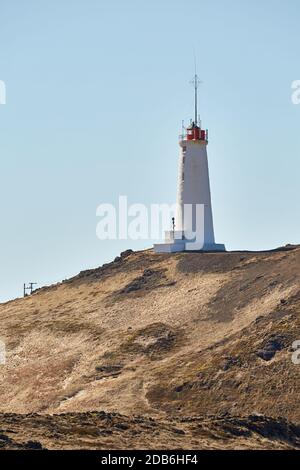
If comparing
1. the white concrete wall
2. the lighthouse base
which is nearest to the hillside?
the lighthouse base

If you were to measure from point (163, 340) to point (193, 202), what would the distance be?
82.0 ft

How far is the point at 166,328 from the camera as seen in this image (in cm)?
11888

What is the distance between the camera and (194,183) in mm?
138125

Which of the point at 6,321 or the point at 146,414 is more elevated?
the point at 6,321

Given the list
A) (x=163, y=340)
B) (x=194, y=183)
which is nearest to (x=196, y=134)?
(x=194, y=183)

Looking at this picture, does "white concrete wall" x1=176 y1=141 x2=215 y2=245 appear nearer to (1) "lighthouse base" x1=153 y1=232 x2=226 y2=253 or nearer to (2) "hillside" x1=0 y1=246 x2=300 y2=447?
(1) "lighthouse base" x1=153 y1=232 x2=226 y2=253

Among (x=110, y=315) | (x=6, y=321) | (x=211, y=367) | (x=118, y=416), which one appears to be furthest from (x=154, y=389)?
(x=6, y=321)

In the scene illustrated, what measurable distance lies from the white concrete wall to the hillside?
161 inches

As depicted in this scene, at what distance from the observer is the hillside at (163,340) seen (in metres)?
103

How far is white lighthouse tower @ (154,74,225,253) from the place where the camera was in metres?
138

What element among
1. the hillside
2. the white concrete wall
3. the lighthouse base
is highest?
the white concrete wall

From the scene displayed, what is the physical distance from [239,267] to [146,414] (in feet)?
110

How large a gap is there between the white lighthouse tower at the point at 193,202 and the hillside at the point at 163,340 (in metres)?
2.33
